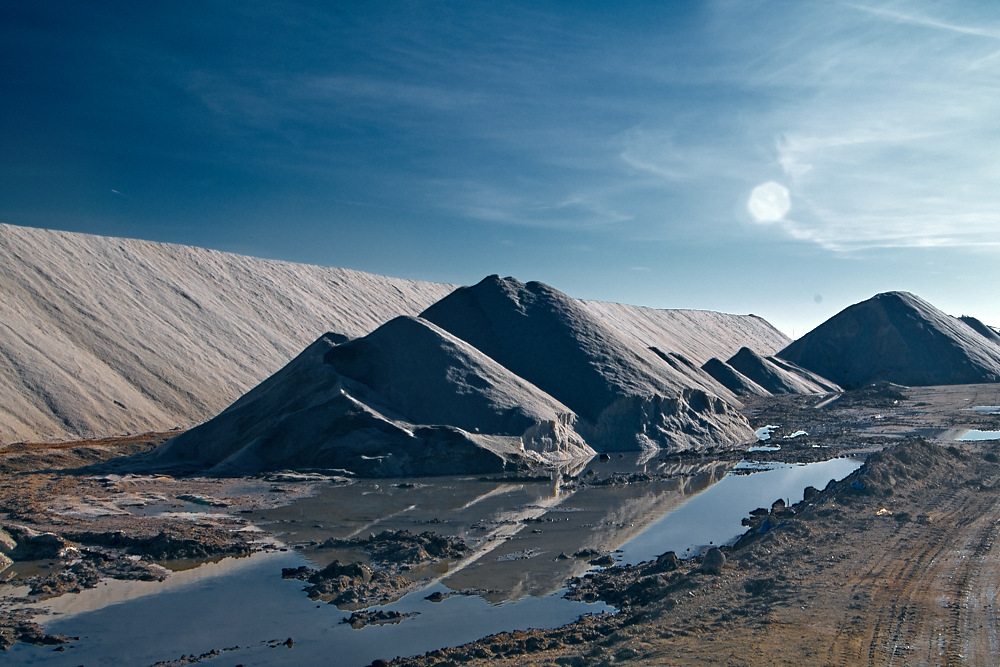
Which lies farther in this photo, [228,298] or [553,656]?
[228,298]

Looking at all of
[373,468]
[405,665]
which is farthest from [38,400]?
[405,665]

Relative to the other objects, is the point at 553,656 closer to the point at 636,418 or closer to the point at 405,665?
the point at 405,665

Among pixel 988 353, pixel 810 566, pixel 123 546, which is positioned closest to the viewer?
pixel 810 566

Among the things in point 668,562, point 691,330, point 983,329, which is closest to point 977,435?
point 668,562

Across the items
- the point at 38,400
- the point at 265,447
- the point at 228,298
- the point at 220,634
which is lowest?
the point at 220,634

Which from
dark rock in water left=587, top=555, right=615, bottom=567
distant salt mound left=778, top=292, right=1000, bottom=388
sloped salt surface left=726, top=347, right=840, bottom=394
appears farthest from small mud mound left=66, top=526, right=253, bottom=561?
distant salt mound left=778, top=292, right=1000, bottom=388

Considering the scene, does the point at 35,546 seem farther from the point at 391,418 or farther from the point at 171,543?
the point at 391,418

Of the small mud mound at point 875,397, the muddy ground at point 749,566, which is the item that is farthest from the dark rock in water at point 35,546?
the small mud mound at point 875,397
